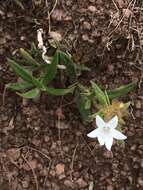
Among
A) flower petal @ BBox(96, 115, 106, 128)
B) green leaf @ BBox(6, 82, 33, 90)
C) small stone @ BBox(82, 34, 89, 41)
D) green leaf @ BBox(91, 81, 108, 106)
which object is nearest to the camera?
flower petal @ BBox(96, 115, 106, 128)

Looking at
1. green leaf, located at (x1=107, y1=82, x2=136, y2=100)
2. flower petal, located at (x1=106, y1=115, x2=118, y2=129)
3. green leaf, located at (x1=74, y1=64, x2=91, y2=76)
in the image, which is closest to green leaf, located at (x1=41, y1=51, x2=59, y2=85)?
green leaf, located at (x1=74, y1=64, x2=91, y2=76)

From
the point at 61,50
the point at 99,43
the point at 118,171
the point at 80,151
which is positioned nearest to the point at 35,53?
the point at 61,50

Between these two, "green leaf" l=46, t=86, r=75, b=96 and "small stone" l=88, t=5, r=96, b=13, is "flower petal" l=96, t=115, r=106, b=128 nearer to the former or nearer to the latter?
"green leaf" l=46, t=86, r=75, b=96

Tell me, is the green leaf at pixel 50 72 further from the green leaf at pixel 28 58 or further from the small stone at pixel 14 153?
the small stone at pixel 14 153

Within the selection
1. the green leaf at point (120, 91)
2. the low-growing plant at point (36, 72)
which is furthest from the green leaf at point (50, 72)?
the green leaf at point (120, 91)

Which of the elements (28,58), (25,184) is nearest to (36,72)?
(28,58)

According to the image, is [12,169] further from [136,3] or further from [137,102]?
[136,3]

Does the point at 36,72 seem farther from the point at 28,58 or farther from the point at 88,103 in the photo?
the point at 88,103
